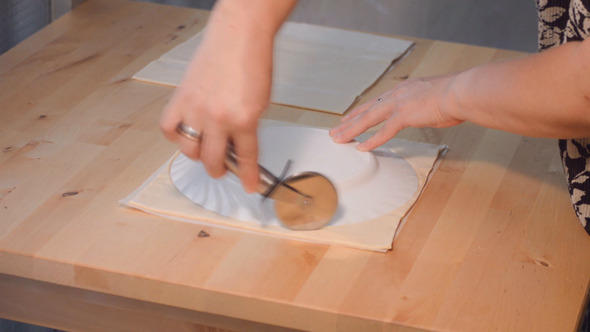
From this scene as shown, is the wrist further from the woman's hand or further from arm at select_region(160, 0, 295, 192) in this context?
arm at select_region(160, 0, 295, 192)

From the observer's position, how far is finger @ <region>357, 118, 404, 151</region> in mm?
1037

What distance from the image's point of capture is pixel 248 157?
0.80m

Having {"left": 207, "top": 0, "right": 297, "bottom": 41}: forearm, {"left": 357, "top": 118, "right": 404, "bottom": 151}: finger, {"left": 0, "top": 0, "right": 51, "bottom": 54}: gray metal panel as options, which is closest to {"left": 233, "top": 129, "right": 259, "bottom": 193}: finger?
{"left": 207, "top": 0, "right": 297, "bottom": 41}: forearm

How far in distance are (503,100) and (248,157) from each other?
317 mm

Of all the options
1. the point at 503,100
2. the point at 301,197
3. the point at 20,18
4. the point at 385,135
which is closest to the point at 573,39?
the point at 503,100

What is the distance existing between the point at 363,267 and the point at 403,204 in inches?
5.6

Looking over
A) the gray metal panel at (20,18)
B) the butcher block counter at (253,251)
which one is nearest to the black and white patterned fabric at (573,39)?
the butcher block counter at (253,251)

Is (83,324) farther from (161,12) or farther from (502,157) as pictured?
(161,12)

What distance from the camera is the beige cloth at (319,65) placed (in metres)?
1.25

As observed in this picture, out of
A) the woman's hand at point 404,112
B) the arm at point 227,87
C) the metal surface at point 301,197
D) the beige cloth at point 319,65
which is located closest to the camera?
the arm at point 227,87

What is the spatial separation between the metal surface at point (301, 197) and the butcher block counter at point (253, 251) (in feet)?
0.10

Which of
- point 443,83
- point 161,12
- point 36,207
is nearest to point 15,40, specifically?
point 161,12

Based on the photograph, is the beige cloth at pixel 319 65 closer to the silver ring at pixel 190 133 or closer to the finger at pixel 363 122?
the finger at pixel 363 122

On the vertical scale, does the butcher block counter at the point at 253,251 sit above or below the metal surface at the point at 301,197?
below
